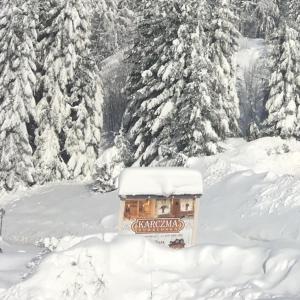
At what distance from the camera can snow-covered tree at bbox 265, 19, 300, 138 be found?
32.3 m

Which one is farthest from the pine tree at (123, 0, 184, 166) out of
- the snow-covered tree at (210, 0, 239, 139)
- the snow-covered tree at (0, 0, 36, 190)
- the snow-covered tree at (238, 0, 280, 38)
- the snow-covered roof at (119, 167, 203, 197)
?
the snow-covered tree at (238, 0, 280, 38)

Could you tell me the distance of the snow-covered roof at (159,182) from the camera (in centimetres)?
997

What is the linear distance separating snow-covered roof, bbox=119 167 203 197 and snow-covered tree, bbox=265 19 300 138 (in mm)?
22543

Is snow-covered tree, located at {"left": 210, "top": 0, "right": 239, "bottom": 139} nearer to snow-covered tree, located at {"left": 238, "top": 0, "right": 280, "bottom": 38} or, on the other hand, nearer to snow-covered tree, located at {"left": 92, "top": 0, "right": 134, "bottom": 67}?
snow-covered tree, located at {"left": 92, "top": 0, "right": 134, "bottom": 67}

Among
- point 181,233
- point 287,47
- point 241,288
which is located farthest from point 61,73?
point 241,288

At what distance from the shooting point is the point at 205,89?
28516 mm

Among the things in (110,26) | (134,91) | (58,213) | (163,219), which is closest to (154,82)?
(134,91)

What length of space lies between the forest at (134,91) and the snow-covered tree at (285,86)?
0.06 meters

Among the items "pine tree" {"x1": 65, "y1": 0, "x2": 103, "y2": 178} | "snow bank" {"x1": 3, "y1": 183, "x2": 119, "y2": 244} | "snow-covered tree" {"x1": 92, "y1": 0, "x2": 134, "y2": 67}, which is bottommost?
"snow bank" {"x1": 3, "y1": 183, "x2": 119, "y2": 244}

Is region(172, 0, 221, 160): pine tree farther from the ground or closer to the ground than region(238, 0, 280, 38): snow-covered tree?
closer to the ground

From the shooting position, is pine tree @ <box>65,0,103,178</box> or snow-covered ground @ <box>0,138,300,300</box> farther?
pine tree @ <box>65,0,103,178</box>

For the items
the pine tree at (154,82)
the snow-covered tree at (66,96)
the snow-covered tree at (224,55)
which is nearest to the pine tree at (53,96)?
the snow-covered tree at (66,96)

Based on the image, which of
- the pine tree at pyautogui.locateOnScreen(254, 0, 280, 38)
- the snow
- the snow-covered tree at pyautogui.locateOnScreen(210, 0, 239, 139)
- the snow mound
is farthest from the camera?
the pine tree at pyautogui.locateOnScreen(254, 0, 280, 38)

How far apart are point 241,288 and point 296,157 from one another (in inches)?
849
